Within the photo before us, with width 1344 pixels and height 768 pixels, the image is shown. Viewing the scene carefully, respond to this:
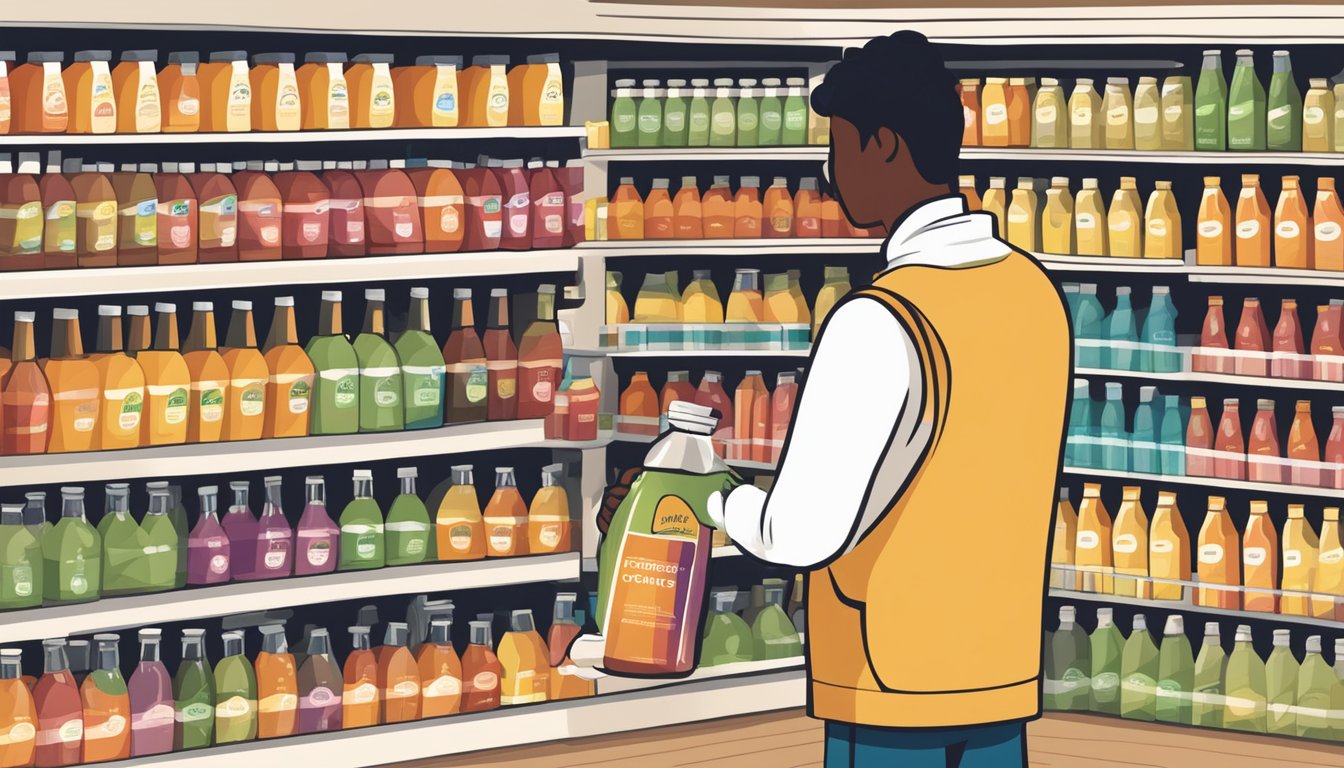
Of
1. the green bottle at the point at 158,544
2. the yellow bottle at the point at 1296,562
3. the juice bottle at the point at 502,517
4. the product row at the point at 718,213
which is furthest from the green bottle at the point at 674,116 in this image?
the yellow bottle at the point at 1296,562

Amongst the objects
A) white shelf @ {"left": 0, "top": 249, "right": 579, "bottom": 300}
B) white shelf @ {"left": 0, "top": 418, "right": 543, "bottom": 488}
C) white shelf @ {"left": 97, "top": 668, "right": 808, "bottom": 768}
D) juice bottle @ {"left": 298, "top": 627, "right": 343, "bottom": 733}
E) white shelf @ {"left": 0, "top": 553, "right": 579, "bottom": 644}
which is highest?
white shelf @ {"left": 0, "top": 249, "right": 579, "bottom": 300}

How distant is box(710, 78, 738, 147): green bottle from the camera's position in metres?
4.66

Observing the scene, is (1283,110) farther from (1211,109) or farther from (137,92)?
(137,92)

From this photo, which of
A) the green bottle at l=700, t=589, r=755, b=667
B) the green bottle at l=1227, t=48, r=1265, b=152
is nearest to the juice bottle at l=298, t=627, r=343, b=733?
the green bottle at l=700, t=589, r=755, b=667

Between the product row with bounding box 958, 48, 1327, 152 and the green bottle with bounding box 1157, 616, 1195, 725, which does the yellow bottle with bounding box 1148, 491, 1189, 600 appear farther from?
the product row with bounding box 958, 48, 1327, 152

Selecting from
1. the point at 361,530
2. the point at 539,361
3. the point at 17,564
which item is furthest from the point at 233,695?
the point at 539,361

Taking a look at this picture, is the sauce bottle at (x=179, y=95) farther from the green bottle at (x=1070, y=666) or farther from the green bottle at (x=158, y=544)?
the green bottle at (x=1070, y=666)

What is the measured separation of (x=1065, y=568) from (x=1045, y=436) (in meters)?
3.01

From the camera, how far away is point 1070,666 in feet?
16.2

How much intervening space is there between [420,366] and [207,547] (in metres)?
0.75

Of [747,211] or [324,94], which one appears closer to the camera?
[324,94]

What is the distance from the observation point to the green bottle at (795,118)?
185 inches

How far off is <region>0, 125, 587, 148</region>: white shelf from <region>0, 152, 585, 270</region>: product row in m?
0.06

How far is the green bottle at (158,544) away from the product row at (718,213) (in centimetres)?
144
